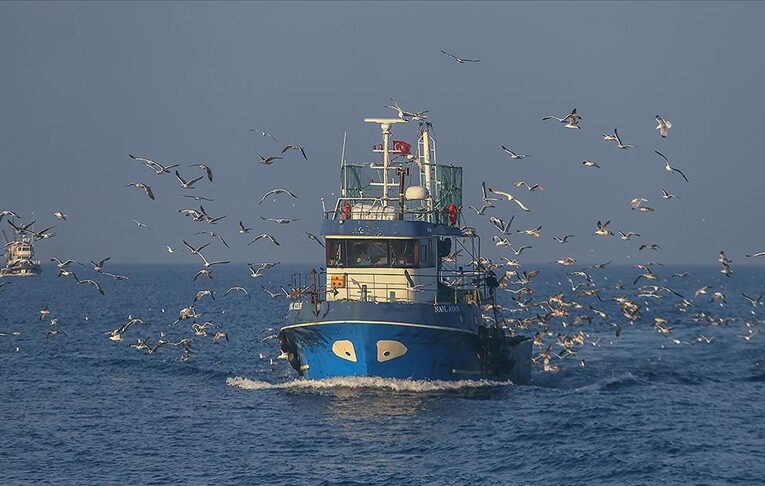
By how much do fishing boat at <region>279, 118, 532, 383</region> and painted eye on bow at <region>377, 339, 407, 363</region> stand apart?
1.6 inches

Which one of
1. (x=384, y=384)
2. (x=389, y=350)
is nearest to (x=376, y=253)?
(x=389, y=350)

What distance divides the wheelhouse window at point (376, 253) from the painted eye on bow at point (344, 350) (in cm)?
414

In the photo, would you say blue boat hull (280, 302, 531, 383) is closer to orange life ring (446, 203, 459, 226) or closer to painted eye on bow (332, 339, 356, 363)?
painted eye on bow (332, 339, 356, 363)

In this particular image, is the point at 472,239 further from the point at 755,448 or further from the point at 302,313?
the point at 755,448

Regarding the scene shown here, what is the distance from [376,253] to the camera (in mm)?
57062

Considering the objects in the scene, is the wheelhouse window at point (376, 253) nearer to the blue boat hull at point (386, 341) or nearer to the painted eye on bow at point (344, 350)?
the blue boat hull at point (386, 341)

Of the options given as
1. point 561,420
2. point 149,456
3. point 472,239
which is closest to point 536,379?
point 472,239

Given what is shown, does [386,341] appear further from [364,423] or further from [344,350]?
[364,423]

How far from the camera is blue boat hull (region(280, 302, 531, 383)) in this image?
5366 centimetres

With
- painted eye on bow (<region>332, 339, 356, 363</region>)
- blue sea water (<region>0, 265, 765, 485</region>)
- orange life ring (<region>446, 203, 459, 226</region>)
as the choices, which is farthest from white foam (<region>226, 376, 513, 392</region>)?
orange life ring (<region>446, 203, 459, 226</region>)

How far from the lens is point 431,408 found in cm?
5138

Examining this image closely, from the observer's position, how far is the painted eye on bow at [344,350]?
178 ft

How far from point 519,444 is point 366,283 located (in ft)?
44.7

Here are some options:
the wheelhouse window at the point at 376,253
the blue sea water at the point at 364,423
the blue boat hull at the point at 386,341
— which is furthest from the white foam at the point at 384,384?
the wheelhouse window at the point at 376,253
